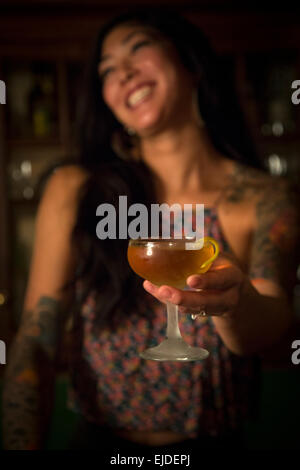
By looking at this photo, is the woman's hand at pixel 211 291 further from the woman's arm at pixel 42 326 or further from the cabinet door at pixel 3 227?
the cabinet door at pixel 3 227

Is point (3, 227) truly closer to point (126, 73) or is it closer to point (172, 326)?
point (126, 73)

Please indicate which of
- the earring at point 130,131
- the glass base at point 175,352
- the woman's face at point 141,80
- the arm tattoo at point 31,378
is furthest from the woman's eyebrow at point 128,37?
the glass base at point 175,352

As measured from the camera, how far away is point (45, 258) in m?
0.92

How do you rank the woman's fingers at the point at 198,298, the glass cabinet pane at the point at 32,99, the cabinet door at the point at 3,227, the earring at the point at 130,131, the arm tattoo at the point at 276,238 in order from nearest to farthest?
the woman's fingers at the point at 198,298 < the arm tattoo at the point at 276,238 < the earring at the point at 130,131 < the cabinet door at the point at 3,227 < the glass cabinet pane at the point at 32,99

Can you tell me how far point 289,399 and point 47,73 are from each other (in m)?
1.61

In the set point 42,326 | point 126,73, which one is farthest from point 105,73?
point 42,326

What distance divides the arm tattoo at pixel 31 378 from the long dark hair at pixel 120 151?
3.3 inches

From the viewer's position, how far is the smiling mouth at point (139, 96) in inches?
34.9

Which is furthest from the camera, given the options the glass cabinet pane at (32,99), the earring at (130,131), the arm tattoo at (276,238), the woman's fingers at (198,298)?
the glass cabinet pane at (32,99)

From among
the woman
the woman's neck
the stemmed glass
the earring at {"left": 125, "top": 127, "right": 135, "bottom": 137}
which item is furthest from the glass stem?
the earring at {"left": 125, "top": 127, "right": 135, "bottom": 137}

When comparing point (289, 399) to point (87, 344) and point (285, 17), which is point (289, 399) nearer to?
point (87, 344)

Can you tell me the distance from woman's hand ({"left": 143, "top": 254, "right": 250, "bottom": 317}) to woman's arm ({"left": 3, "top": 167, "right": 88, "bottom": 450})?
0.38 meters

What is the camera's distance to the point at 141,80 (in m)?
0.89
